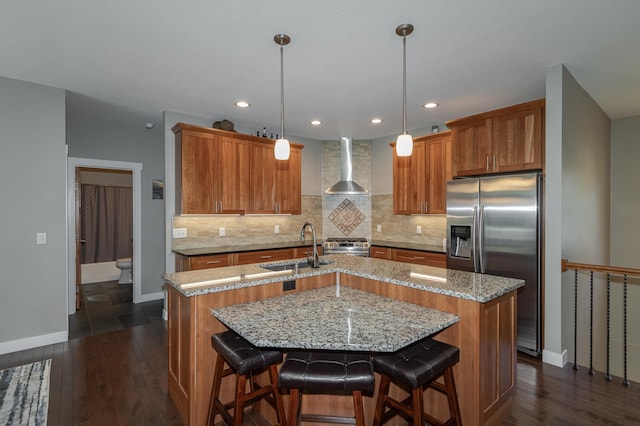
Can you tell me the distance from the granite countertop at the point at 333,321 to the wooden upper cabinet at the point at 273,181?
110 inches

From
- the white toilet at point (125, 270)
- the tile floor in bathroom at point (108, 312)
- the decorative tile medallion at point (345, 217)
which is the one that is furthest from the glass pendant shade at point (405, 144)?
the white toilet at point (125, 270)

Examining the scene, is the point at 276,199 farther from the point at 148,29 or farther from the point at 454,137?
the point at 148,29

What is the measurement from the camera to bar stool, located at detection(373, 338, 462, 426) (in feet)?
5.37

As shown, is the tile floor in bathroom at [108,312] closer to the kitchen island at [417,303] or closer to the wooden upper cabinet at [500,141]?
the kitchen island at [417,303]

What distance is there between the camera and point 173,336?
2.38 meters

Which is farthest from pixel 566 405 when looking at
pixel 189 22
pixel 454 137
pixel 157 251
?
pixel 157 251

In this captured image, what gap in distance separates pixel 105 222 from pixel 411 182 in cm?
707

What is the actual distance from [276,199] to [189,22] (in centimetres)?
304

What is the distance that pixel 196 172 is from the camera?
427 cm

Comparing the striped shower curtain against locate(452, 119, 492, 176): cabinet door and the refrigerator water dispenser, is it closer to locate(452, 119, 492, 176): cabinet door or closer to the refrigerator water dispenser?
the refrigerator water dispenser

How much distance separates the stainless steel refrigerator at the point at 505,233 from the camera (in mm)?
3219

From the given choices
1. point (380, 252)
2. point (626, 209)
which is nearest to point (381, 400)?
point (380, 252)

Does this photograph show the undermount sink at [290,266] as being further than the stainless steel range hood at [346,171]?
No

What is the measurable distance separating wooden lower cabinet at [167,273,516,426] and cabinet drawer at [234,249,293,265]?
194cm
